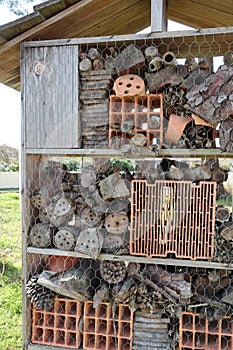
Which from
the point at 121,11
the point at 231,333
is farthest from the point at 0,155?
the point at 231,333

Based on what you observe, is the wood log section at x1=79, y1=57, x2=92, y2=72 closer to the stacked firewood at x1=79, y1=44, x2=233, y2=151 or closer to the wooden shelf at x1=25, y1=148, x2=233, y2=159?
the stacked firewood at x1=79, y1=44, x2=233, y2=151

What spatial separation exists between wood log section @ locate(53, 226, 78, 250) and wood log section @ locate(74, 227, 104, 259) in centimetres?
2

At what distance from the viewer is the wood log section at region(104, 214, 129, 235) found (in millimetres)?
1439

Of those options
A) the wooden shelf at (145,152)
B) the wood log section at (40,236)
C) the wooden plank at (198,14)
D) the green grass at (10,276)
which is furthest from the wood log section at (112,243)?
the wooden plank at (198,14)

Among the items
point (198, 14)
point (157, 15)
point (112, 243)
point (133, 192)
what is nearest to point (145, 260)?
point (112, 243)

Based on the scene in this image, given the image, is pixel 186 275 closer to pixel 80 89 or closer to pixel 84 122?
pixel 84 122

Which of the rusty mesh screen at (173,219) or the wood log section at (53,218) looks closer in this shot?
the rusty mesh screen at (173,219)

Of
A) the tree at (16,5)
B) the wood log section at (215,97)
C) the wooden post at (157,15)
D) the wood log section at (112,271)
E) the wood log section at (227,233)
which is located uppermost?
the tree at (16,5)

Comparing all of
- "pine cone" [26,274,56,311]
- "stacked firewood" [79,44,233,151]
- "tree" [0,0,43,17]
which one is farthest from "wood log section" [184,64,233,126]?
"tree" [0,0,43,17]

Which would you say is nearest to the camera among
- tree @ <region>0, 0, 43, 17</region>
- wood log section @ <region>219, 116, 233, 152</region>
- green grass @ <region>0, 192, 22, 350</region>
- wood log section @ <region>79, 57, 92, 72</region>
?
wood log section @ <region>219, 116, 233, 152</region>

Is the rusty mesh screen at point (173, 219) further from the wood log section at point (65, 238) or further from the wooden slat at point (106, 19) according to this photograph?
the wooden slat at point (106, 19)

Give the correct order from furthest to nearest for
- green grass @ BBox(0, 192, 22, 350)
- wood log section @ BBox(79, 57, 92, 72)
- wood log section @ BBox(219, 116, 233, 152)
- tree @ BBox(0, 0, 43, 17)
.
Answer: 1. tree @ BBox(0, 0, 43, 17)
2. green grass @ BBox(0, 192, 22, 350)
3. wood log section @ BBox(79, 57, 92, 72)
4. wood log section @ BBox(219, 116, 233, 152)

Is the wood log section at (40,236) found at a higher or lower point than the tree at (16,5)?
lower

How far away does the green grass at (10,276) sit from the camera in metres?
1.90
